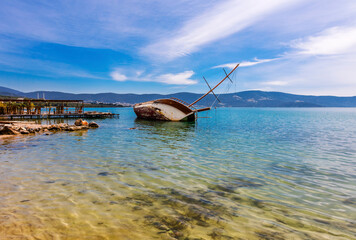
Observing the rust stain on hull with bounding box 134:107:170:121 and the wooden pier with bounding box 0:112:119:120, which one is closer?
the rust stain on hull with bounding box 134:107:170:121

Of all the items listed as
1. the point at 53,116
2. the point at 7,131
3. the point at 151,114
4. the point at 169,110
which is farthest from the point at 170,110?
the point at 53,116

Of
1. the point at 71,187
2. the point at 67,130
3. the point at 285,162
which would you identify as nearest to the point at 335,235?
the point at 285,162

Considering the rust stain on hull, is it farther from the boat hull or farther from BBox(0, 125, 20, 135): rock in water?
BBox(0, 125, 20, 135): rock in water

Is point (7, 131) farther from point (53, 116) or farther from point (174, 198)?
point (53, 116)

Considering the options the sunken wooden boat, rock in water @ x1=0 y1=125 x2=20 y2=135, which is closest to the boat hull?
the sunken wooden boat

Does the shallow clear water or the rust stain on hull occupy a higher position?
the rust stain on hull

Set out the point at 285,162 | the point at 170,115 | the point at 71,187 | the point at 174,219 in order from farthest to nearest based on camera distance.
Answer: the point at 170,115 → the point at 285,162 → the point at 71,187 → the point at 174,219

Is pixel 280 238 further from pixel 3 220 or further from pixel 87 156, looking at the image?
pixel 87 156

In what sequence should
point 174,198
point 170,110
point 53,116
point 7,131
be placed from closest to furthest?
1. point 174,198
2. point 7,131
3. point 170,110
4. point 53,116

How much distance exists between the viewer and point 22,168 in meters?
9.14

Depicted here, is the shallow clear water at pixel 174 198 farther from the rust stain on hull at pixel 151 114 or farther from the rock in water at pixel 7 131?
the rust stain on hull at pixel 151 114

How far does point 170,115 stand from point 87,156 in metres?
29.9

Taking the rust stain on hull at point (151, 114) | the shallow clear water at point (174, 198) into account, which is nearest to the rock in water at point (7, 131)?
the shallow clear water at point (174, 198)

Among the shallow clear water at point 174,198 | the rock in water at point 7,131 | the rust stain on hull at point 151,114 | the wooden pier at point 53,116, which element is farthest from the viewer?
the wooden pier at point 53,116
